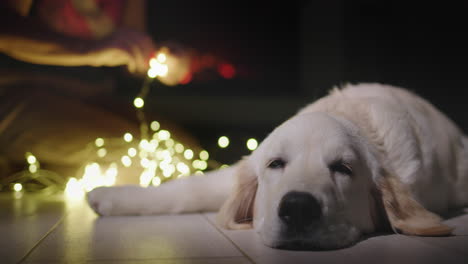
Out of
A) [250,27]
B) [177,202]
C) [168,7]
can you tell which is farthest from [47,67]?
[177,202]

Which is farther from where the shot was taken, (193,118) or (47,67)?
(193,118)

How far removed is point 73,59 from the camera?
4.99 meters

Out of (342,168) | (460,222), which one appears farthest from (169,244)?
(460,222)

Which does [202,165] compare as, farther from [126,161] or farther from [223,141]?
[126,161]

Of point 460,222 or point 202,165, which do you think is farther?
point 202,165

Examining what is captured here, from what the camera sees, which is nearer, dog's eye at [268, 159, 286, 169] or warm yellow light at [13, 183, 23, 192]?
dog's eye at [268, 159, 286, 169]

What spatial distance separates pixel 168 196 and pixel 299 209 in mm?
1036

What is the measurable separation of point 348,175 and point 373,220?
231 millimetres

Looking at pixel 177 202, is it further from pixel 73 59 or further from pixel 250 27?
pixel 250 27

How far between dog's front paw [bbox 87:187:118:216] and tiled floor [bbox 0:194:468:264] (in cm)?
6

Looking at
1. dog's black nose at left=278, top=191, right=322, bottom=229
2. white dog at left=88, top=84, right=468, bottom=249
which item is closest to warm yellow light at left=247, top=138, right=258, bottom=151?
white dog at left=88, top=84, right=468, bottom=249

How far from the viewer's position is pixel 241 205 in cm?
219

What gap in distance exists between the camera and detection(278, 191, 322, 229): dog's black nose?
173 centimetres

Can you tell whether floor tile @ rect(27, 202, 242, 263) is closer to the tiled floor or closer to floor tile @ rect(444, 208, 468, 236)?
the tiled floor
